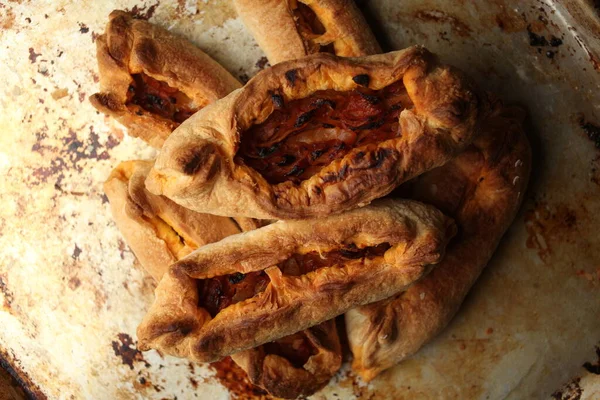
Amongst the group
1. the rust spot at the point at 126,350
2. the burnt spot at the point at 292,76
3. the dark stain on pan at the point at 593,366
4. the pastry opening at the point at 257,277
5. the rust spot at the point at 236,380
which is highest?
the burnt spot at the point at 292,76

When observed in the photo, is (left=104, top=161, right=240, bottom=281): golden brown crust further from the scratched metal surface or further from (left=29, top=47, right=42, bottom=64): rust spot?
(left=29, top=47, right=42, bottom=64): rust spot

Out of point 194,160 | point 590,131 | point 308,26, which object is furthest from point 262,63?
point 590,131

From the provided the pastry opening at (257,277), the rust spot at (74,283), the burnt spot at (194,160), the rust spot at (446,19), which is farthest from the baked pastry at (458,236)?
the rust spot at (74,283)

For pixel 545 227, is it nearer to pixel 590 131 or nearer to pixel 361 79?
pixel 590 131

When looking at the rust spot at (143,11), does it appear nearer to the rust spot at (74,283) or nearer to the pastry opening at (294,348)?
the rust spot at (74,283)

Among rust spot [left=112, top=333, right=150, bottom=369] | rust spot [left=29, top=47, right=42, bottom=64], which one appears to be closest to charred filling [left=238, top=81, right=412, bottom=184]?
rust spot [left=112, top=333, right=150, bottom=369]
